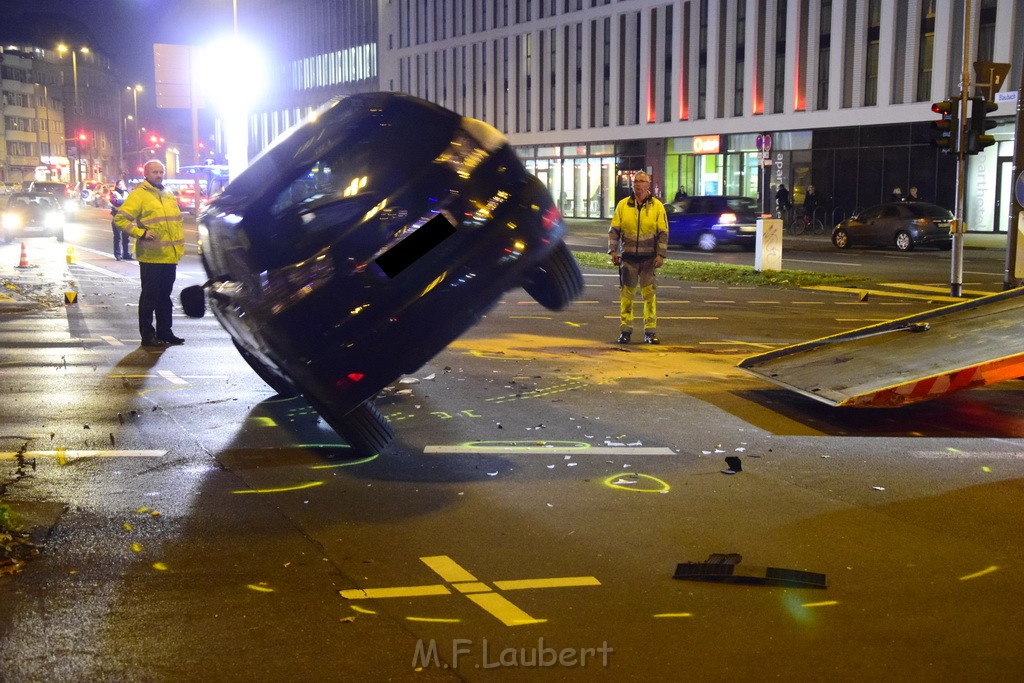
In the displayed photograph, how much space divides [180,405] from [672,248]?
1067 inches

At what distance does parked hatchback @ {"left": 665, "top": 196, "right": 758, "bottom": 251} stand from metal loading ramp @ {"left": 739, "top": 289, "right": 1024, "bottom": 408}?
22.5m

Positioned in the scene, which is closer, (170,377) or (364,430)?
(364,430)

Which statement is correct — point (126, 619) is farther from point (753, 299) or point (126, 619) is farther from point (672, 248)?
point (672, 248)

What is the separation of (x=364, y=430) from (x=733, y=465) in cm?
240

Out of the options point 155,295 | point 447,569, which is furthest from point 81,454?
point 155,295

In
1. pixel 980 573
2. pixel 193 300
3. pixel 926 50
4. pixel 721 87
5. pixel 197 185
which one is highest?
pixel 926 50

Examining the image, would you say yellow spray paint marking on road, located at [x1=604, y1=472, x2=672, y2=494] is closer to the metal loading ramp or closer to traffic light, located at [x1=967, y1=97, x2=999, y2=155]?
the metal loading ramp

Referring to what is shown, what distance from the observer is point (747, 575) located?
5.15m

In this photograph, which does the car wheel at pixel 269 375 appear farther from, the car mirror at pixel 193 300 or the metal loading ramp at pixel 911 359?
the metal loading ramp at pixel 911 359

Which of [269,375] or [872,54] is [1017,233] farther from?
[872,54]

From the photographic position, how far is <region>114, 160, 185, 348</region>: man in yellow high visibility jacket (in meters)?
12.5

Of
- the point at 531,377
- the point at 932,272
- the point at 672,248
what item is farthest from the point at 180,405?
the point at 672,248

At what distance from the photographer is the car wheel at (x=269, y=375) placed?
336 inches

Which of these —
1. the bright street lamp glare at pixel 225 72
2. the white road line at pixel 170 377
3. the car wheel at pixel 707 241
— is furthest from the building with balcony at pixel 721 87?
the white road line at pixel 170 377
